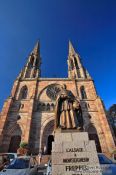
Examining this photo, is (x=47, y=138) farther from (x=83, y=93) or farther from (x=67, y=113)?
(x=67, y=113)

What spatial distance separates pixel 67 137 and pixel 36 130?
16082 millimetres

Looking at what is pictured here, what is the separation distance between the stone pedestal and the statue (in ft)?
1.95

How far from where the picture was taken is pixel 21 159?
715cm

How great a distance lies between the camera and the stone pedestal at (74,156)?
372 centimetres

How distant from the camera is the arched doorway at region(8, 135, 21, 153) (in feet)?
60.3

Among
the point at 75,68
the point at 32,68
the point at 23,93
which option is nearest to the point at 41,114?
the point at 23,93

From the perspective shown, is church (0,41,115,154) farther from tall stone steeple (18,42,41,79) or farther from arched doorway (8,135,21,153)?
tall stone steeple (18,42,41,79)

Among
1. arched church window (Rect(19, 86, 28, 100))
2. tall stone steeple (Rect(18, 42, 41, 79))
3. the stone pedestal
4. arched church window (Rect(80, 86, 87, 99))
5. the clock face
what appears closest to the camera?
the stone pedestal

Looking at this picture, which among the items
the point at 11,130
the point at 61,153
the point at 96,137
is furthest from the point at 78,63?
the point at 61,153

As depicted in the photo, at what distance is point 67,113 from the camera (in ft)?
17.9

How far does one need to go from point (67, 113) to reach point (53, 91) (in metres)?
19.5

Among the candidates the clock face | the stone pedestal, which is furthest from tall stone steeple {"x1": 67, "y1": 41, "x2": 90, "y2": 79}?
the stone pedestal

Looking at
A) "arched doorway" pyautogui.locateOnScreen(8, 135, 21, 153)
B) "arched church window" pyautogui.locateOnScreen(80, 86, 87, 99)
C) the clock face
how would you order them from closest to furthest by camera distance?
"arched doorway" pyautogui.locateOnScreen(8, 135, 21, 153) → the clock face → "arched church window" pyautogui.locateOnScreen(80, 86, 87, 99)

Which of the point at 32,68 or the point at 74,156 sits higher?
the point at 32,68
